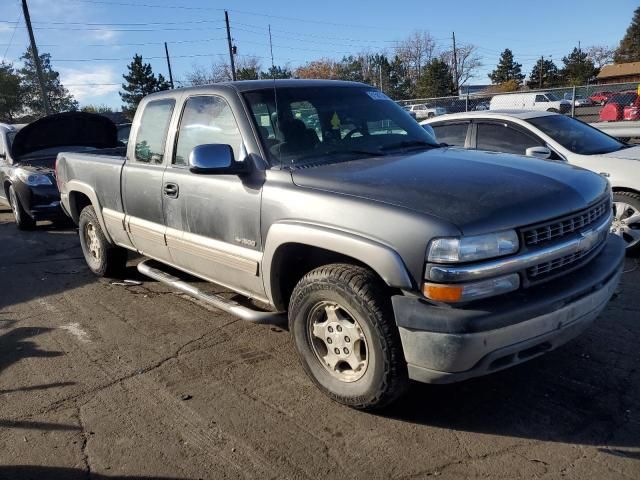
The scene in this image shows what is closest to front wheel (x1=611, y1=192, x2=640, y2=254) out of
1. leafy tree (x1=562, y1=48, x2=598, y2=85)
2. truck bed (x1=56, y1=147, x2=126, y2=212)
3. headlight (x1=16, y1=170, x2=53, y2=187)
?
truck bed (x1=56, y1=147, x2=126, y2=212)

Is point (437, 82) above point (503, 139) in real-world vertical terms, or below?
above

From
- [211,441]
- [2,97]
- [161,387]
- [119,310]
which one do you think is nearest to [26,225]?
[119,310]

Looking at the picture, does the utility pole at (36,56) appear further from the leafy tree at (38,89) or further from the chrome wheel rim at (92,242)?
the leafy tree at (38,89)

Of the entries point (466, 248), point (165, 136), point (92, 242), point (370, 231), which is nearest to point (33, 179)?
point (92, 242)

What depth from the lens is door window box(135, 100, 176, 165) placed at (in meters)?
4.52

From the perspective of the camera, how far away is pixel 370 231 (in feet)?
9.06

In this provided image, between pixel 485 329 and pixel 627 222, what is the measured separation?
4.12 metres

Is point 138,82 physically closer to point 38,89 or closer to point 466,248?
point 38,89

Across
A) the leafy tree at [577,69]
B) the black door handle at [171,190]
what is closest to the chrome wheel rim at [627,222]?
the black door handle at [171,190]

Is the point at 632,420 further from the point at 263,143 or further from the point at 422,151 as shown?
the point at 263,143

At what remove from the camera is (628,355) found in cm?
366

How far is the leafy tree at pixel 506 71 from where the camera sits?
3447 inches

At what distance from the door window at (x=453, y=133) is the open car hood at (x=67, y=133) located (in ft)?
18.7

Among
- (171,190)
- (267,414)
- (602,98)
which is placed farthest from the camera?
(602,98)
